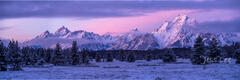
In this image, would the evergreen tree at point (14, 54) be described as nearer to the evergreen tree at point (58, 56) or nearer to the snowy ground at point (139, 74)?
the snowy ground at point (139, 74)

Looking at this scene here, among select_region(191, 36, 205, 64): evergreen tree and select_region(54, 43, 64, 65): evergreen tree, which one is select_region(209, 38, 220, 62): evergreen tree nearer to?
select_region(191, 36, 205, 64): evergreen tree

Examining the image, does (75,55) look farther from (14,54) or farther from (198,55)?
(198,55)

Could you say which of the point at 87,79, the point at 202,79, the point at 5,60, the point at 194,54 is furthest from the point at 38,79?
the point at 194,54

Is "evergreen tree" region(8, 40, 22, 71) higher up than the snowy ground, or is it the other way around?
"evergreen tree" region(8, 40, 22, 71)

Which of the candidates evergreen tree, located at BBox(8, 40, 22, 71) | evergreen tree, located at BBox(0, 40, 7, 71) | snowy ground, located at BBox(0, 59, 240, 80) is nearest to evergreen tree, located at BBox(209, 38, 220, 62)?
snowy ground, located at BBox(0, 59, 240, 80)

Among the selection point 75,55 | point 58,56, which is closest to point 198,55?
point 75,55

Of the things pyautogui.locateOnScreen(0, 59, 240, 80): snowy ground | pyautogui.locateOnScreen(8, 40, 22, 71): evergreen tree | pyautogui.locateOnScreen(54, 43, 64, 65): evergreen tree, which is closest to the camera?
pyautogui.locateOnScreen(0, 59, 240, 80): snowy ground

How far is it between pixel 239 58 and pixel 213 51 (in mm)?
8724

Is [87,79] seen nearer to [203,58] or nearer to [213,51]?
[203,58]

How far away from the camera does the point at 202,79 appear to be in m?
37.8

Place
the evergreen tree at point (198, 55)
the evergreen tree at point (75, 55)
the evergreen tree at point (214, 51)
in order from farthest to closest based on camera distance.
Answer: the evergreen tree at point (75, 55), the evergreen tree at point (214, 51), the evergreen tree at point (198, 55)

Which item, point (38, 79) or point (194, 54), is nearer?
point (38, 79)

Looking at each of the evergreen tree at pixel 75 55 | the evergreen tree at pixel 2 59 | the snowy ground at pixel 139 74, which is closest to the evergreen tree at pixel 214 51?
the snowy ground at pixel 139 74

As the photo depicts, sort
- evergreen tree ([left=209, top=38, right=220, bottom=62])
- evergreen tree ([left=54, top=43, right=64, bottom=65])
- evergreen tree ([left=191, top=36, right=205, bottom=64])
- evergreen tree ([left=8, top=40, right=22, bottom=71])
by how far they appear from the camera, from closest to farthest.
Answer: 1. evergreen tree ([left=8, top=40, right=22, bottom=71])
2. evergreen tree ([left=191, top=36, right=205, bottom=64])
3. evergreen tree ([left=209, top=38, right=220, bottom=62])
4. evergreen tree ([left=54, top=43, right=64, bottom=65])
